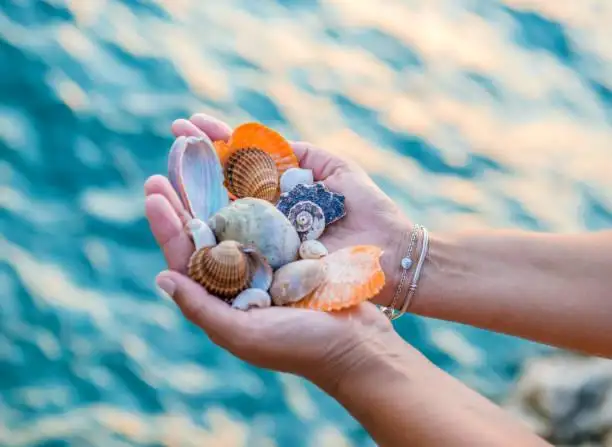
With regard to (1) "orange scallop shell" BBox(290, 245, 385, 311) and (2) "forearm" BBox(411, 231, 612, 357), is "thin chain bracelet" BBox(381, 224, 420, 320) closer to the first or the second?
(2) "forearm" BBox(411, 231, 612, 357)

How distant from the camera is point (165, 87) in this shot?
425 cm

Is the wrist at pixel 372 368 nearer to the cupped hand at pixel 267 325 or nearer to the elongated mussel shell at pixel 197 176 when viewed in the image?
the cupped hand at pixel 267 325

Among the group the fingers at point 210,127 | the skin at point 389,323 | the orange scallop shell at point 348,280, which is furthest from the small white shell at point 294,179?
the orange scallop shell at point 348,280

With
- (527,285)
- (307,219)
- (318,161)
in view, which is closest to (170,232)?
(307,219)

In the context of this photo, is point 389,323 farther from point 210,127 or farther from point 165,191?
point 210,127

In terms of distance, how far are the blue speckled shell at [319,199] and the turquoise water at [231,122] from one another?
1258mm

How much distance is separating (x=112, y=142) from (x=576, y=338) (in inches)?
102

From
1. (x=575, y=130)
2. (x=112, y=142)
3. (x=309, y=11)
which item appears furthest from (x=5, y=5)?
(x=575, y=130)

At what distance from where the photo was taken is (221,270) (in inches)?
76.0

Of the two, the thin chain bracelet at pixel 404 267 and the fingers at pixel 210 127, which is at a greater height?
the fingers at pixel 210 127

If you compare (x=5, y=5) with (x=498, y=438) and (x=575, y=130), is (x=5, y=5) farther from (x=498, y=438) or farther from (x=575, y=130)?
(x=498, y=438)

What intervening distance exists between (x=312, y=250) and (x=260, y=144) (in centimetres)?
46

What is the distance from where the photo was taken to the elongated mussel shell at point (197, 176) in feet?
7.05

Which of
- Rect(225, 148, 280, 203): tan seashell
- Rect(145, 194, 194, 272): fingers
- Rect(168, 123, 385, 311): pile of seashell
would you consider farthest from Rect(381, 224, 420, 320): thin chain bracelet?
Rect(145, 194, 194, 272): fingers
